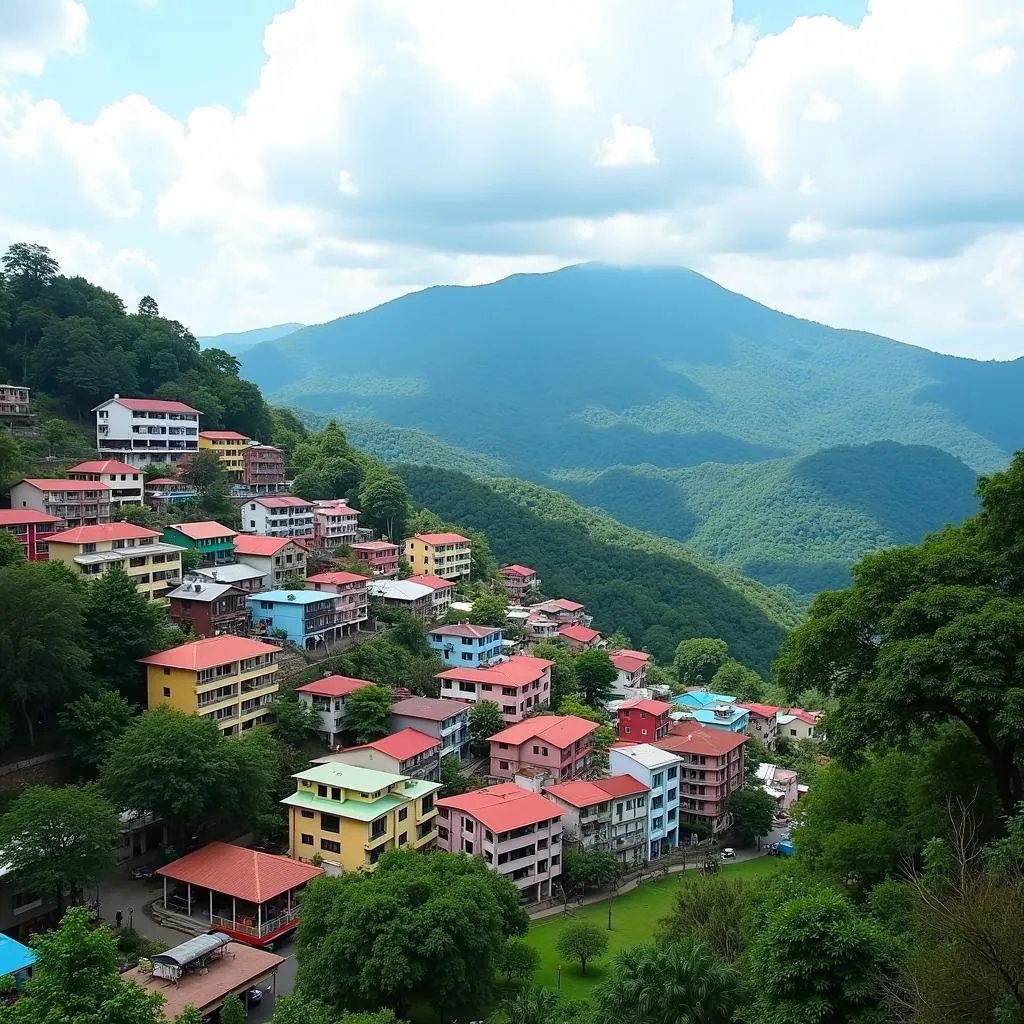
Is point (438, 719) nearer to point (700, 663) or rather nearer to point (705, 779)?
point (705, 779)

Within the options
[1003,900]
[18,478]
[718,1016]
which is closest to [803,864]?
[718,1016]

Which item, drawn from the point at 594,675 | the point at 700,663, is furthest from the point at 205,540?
the point at 700,663

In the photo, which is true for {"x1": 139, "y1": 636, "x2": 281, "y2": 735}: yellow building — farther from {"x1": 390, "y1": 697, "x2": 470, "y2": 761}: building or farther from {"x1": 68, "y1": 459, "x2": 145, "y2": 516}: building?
{"x1": 68, "y1": 459, "x2": 145, "y2": 516}: building

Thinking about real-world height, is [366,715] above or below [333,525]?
below

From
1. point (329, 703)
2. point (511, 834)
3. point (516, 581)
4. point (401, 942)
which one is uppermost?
point (401, 942)

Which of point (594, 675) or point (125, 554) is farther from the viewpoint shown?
point (594, 675)
